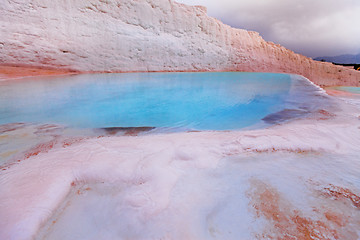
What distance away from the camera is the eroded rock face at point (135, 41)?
7.72 m

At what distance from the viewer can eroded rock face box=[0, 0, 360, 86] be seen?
7.72 metres

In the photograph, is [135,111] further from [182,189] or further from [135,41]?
[135,41]

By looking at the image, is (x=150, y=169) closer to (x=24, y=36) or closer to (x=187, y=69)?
(x=24, y=36)

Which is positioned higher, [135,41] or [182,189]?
[135,41]

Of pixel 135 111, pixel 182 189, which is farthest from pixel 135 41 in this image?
pixel 182 189

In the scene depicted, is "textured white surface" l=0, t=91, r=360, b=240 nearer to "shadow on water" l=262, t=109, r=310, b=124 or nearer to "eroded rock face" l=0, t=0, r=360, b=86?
"shadow on water" l=262, t=109, r=310, b=124

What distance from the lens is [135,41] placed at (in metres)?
10.3

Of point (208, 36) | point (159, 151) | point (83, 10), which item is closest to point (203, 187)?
point (159, 151)

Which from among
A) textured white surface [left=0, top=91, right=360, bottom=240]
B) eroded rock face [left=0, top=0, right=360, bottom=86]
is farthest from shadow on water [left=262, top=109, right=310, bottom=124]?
eroded rock face [left=0, top=0, right=360, bottom=86]

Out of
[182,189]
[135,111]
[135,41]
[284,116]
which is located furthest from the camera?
[135,41]

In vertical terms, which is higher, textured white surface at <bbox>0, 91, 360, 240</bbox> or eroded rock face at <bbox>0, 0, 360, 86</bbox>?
eroded rock face at <bbox>0, 0, 360, 86</bbox>

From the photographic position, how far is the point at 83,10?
29.6 feet

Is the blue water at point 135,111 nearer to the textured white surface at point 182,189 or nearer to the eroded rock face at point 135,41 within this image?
the textured white surface at point 182,189

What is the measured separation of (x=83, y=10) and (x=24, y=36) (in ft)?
10.1
